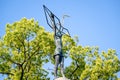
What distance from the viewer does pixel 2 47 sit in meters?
19.8

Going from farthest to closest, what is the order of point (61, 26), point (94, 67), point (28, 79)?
1. point (94, 67)
2. point (28, 79)
3. point (61, 26)

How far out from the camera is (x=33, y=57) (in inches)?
743

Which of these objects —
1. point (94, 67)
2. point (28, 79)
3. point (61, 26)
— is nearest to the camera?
point (61, 26)

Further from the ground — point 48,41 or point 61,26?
point 48,41

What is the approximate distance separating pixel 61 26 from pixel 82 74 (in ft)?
27.3

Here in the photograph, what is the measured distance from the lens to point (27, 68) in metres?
19.4

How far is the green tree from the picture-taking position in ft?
61.6

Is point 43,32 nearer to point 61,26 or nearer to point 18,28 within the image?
point 18,28

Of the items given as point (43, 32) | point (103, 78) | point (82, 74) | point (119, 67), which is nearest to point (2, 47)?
point (43, 32)

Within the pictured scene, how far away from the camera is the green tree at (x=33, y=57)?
61.6ft

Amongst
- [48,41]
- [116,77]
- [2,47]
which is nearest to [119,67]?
[116,77]

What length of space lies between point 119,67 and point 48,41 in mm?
6585

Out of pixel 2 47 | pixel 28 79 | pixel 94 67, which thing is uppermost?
pixel 2 47

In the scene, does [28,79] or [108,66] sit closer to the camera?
[28,79]
